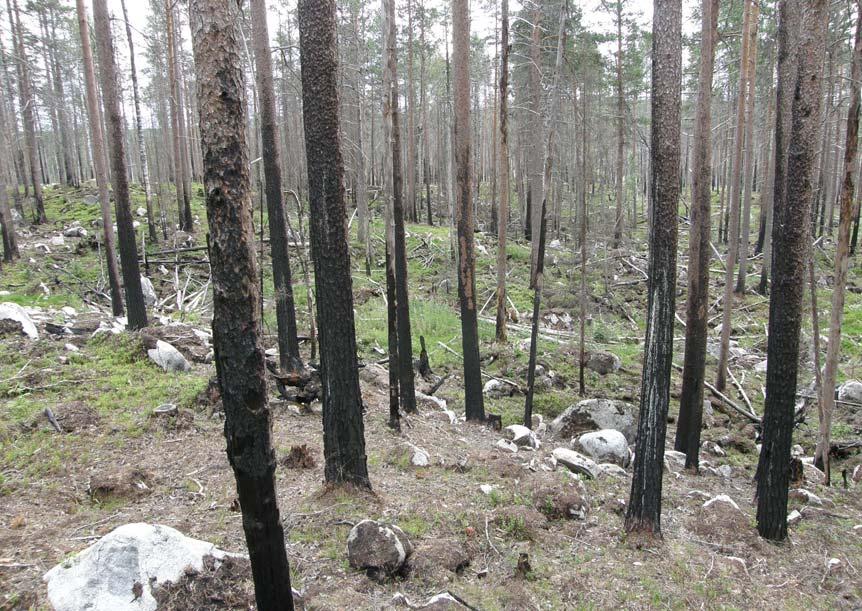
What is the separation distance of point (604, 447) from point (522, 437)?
1.32 m

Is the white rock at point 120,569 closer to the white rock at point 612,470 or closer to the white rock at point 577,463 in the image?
the white rock at point 577,463

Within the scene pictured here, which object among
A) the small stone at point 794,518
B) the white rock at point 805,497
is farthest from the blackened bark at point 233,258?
the white rock at point 805,497

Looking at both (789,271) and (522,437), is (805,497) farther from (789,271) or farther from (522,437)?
(522,437)

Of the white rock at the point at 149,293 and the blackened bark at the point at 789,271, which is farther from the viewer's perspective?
the white rock at the point at 149,293

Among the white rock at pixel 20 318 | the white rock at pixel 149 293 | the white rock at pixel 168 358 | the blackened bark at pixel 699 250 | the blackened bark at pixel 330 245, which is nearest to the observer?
the blackened bark at pixel 330 245

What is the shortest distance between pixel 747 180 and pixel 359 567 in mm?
17492

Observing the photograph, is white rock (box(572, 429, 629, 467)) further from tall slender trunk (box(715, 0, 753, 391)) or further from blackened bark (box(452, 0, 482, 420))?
tall slender trunk (box(715, 0, 753, 391))

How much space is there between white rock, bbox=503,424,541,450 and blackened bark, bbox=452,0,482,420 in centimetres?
115

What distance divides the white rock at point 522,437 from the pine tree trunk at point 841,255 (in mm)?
4274

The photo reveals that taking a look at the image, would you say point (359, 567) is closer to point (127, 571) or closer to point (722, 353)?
point (127, 571)

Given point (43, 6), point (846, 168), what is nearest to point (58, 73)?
point (43, 6)

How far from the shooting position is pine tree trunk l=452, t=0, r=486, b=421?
881cm

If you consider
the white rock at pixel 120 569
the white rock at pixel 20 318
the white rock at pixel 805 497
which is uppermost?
the white rock at pixel 20 318

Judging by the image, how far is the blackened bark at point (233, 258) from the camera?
287 centimetres
